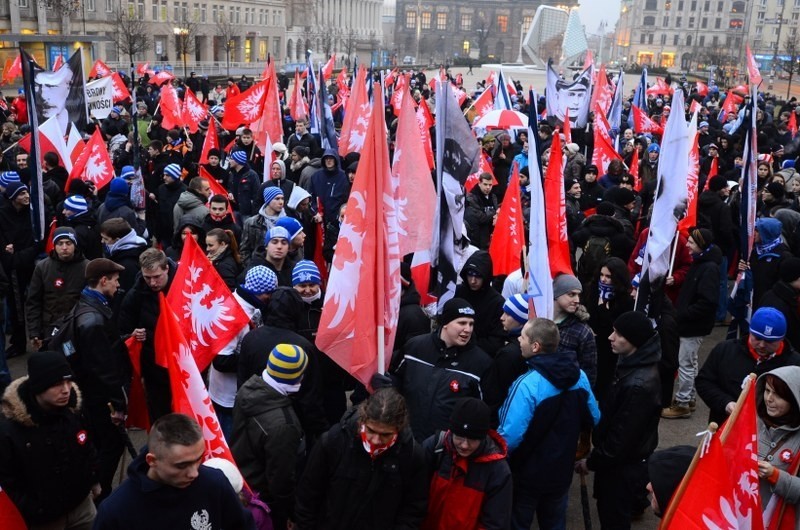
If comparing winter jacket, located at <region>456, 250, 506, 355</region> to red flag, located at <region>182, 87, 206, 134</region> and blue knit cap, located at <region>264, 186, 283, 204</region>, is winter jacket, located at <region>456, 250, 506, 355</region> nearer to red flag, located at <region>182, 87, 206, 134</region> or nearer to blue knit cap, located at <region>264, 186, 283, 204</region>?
blue knit cap, located at <region>264, 186, 283, 204</region>

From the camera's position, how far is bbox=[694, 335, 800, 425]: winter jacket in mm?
4688

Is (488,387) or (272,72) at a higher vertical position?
(272,72)

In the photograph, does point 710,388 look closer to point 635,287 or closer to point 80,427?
point 635,287

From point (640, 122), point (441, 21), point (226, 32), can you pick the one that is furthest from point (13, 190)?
point (441, 21)

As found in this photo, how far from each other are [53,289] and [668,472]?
4.82 meters

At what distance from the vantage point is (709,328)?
6.53 meters

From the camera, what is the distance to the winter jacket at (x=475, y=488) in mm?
3623

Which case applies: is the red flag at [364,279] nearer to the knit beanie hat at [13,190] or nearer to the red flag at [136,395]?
the red flag at [136,395]

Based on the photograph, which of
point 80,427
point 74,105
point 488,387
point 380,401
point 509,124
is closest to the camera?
point 380,401

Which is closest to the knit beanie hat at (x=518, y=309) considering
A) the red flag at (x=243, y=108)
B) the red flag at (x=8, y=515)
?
the red flag at (x=8, y=515)

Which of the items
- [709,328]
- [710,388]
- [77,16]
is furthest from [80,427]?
[77,16]

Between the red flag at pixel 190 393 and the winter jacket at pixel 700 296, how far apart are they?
13.6 ft

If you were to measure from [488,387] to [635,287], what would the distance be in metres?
2.60

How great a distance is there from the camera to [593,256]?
22.9 feet
